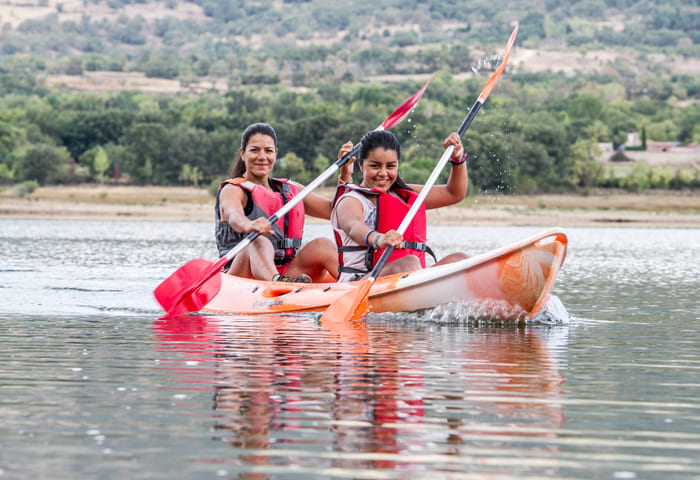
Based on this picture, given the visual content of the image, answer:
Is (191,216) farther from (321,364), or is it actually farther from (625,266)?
(321,364)

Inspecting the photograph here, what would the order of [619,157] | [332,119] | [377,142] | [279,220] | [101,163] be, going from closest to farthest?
[377,142] < [279,220] < [101,163] < [332,119] < [619,157]

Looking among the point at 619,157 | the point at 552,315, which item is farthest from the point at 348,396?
the point at 619,157

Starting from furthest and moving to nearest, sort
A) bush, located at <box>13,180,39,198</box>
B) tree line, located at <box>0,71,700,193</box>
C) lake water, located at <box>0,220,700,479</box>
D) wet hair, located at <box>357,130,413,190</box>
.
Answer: tree line, located at <box>0,71,700,193</box>, bush, located at <box>13,180,39,198</box>, wet hair, located at <box>357,130,413,190</box>, lake water, located at <box>0,220,700,479</box>

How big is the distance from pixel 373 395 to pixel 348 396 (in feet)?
0.41

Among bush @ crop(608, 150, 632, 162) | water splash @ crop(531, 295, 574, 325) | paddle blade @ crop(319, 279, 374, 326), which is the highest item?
paddle blade @ crop(319, 279, 374, 326)

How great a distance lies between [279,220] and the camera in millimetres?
9695

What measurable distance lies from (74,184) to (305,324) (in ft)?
199

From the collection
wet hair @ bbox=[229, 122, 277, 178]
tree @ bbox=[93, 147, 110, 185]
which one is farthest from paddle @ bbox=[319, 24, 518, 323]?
tree @ bbox=[93, 147, 110, 185]

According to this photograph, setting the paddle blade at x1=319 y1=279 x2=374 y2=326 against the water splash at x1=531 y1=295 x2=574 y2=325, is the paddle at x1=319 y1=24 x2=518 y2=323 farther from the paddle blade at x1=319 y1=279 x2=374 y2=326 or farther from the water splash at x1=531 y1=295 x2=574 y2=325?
the water splash at x1=531 y1=295 x2=574 y2=325

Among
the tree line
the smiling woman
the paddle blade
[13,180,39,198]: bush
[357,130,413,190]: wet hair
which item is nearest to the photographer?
[357,130,413,190]: wet hair

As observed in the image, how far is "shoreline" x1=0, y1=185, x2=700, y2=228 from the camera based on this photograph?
47000 mm

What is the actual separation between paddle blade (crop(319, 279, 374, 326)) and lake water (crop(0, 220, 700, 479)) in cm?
14

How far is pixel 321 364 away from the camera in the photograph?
253 inches

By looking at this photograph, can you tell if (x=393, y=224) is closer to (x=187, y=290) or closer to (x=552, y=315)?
(x=552, y=315)
